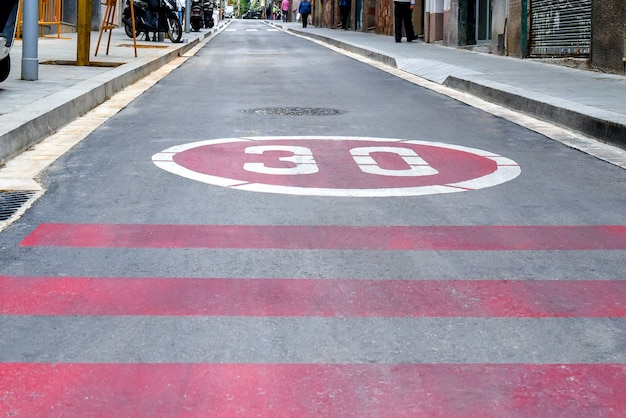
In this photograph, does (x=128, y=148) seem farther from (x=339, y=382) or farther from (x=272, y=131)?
(x=339, y=382)

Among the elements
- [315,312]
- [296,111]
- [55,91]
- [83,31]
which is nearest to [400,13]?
[83,31]

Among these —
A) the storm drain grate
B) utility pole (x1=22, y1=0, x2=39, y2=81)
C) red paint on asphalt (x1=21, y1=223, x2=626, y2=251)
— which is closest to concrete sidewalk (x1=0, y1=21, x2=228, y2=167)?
utility pole (x1=22, y1=0, x2=39, y2=81)

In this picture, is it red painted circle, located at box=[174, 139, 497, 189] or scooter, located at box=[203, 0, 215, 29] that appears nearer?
red painted circle, located at box=[174, 139, 497, 189]

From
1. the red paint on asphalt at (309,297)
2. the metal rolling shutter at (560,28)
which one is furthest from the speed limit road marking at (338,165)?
the metal rolling shutter at (560,28)

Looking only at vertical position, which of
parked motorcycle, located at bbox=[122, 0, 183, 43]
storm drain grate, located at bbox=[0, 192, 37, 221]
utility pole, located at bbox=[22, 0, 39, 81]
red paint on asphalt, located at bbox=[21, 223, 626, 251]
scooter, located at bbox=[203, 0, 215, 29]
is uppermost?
scooter, located at bbox=[203, 0, 215, 29]

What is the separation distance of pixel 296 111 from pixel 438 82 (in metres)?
5.39

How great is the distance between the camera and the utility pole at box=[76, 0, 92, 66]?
47.4 ft

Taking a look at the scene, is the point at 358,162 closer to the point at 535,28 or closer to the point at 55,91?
the point at 55,91

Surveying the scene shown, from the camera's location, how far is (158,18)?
25875 millimetres

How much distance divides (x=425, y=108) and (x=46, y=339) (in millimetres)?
8519

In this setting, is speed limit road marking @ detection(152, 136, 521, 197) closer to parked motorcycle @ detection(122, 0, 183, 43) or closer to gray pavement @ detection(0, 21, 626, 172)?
gray pavement @ detection(0, 21, 626, 172)

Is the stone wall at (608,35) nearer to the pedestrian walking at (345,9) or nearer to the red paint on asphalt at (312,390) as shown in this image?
the red paint on asphalt at (312,390)

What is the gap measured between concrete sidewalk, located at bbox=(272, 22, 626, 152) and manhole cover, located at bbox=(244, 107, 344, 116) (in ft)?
6.79

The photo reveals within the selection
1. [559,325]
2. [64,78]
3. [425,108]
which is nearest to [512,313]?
[559,325]
